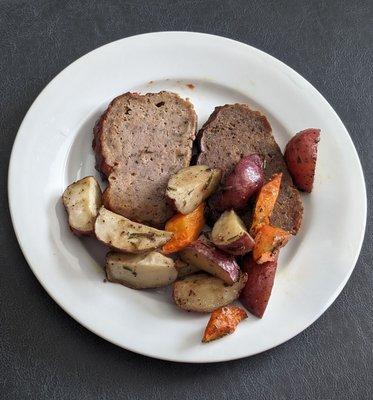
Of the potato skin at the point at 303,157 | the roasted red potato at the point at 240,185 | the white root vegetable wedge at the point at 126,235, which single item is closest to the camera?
the white root vegetable wedge at the point at 126,235

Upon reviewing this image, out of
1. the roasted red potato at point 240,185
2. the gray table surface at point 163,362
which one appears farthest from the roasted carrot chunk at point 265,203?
the gray table surface at point 163,362

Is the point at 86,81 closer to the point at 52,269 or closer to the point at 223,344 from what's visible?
the point at 52,269

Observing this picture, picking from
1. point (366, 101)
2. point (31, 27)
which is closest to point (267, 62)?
point (366, 101)

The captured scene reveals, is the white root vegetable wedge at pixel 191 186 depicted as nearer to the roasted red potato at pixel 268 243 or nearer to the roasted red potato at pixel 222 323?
the roasted red potato at pixel 268 243

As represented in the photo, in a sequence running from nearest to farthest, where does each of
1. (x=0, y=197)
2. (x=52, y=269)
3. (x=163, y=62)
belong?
(x=52, y=269) → (x=0, y=197) → (x=163, y=62)

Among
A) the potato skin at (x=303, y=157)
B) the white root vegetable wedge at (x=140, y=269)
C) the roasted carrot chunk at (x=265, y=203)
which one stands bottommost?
the white root vegetable wedge at (x=140, y=269)

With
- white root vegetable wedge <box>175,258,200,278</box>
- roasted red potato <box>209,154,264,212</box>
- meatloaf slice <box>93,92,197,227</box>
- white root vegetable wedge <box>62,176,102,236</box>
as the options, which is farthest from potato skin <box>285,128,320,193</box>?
white root vegetable wedge <box>62,176,102,236</box>

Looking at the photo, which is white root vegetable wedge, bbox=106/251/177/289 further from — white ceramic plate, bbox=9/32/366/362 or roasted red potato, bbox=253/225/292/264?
roasted red potato, bbox=253/225/292/264
